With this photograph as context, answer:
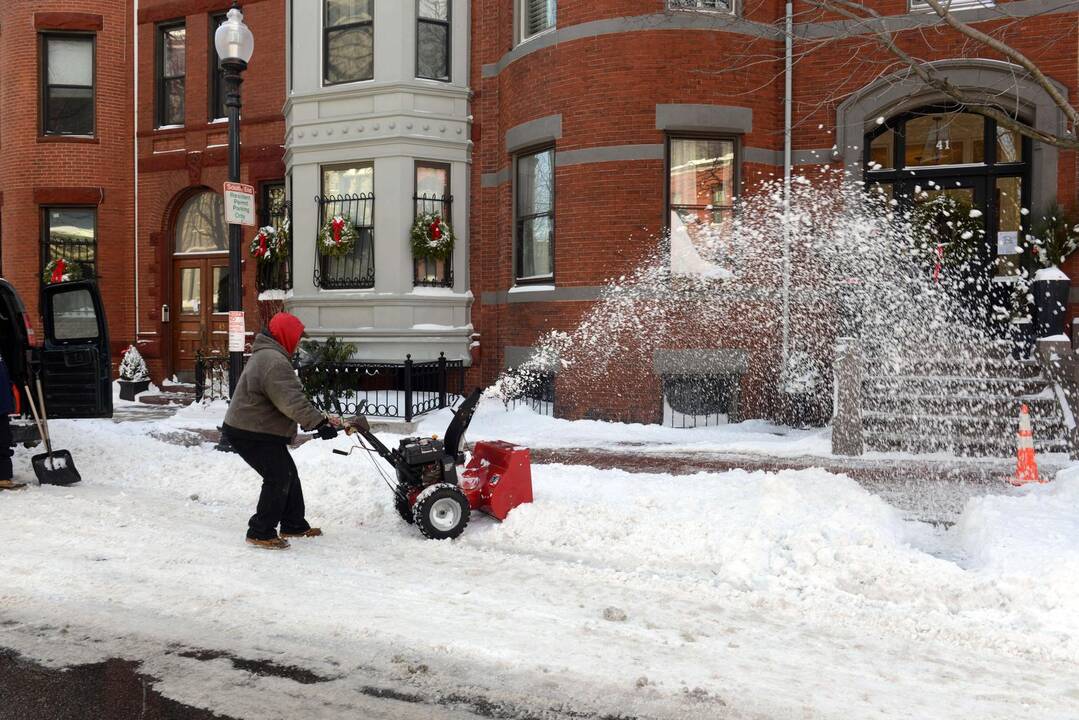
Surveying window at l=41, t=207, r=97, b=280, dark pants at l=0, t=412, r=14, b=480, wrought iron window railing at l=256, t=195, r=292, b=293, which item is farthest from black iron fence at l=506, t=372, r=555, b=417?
window at l=41, t=207, r=97, b=280

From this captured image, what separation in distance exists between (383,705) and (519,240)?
11.9 metres

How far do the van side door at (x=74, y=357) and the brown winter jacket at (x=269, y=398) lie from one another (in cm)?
451

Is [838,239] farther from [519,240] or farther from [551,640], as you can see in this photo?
[551,640]

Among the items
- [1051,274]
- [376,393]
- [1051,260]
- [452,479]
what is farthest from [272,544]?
[1051,260]

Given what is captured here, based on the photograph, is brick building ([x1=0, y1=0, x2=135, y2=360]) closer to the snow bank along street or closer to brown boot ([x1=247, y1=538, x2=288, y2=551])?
the snow bank along street

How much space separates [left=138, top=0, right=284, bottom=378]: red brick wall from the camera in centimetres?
1806

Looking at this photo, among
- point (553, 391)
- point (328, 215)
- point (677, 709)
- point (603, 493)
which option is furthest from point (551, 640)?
point (328, 215)

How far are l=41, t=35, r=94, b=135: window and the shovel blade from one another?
1344 cm

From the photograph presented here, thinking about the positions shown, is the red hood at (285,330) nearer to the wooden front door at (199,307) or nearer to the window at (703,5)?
the window at (703,5)

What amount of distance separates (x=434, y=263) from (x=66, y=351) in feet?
22.7

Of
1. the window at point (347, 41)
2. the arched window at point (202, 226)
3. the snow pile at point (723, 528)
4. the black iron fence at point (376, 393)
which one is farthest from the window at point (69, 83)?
the snow pile at point (723, 528)

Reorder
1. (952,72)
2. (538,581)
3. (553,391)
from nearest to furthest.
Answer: (538,581)
(952,72)
(553,391)

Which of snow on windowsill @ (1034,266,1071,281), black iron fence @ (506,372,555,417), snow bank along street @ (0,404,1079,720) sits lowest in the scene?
snow bank along street @ (0,404,1079,720)

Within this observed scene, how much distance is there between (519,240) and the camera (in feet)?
50.2
